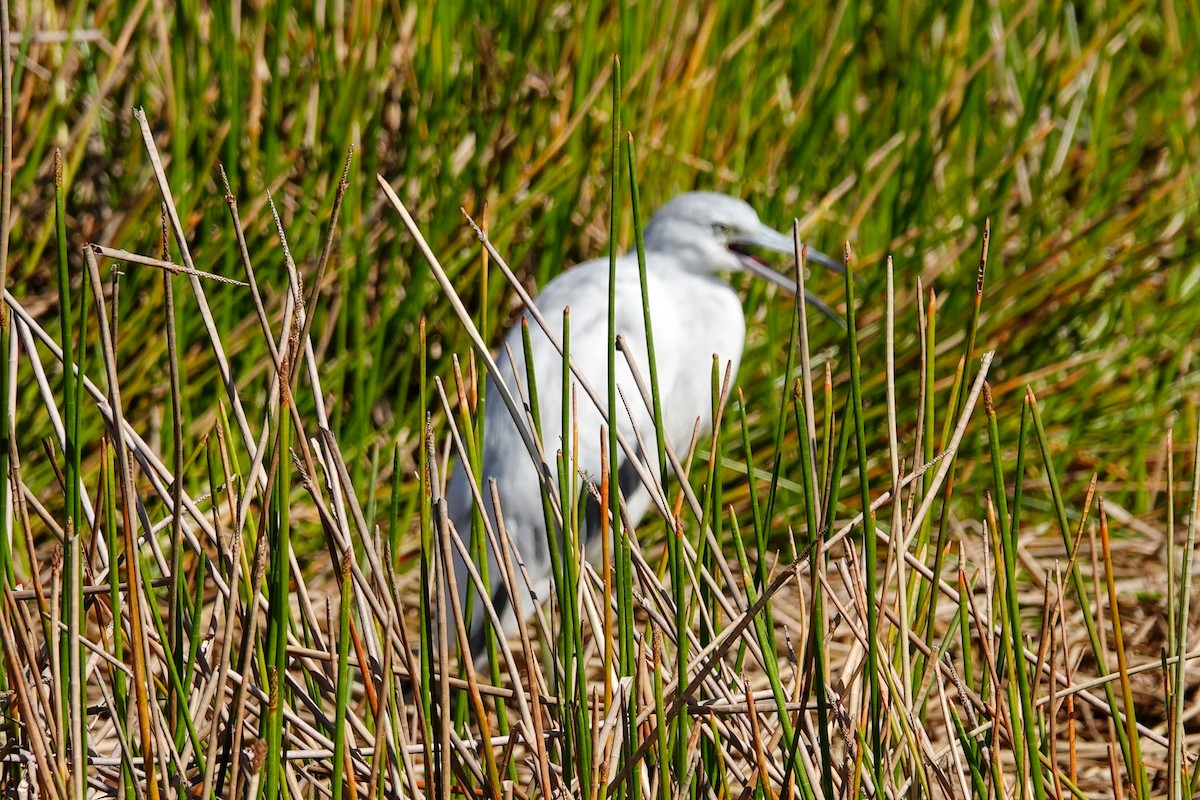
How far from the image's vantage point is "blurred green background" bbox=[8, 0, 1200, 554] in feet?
6.05

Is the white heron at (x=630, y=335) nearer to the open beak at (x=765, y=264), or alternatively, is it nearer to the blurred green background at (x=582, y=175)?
the open beak at (x=765, y=264)

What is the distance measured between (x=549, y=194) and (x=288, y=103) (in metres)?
0.43

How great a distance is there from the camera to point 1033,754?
2.39 feet

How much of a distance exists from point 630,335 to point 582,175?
0.25 meters

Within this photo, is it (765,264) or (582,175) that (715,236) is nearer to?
(765,264)

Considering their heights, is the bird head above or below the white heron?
above

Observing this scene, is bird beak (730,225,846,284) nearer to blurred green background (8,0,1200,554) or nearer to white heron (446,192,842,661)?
white heron (446,192,842,661)

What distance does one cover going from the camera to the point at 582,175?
77.3 inches

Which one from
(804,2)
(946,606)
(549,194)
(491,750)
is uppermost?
(804,2)

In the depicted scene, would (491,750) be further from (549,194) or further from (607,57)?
(607,57)

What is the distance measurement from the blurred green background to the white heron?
0.11m

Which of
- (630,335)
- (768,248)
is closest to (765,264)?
(768,248)

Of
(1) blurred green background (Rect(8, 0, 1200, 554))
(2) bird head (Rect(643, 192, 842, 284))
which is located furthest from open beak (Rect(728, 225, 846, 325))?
(1) blurred green background (Rect(8, 0, 1200, 554))

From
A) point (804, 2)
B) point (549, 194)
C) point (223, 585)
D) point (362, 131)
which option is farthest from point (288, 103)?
point (223, 585)
